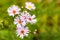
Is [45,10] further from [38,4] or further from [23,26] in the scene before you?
[23,26]

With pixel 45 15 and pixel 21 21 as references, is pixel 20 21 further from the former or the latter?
pixel 45 15

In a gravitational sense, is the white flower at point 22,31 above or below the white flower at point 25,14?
below

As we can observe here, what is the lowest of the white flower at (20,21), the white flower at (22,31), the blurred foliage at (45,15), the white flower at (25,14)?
the white flower at (22,31)

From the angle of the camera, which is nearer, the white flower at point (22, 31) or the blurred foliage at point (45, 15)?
the white flower at point (22, 31)

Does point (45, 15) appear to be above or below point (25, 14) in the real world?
above

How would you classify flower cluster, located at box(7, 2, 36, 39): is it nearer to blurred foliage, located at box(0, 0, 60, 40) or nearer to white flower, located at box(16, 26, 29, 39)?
white flower, located at box(16, 26, 29, 39)

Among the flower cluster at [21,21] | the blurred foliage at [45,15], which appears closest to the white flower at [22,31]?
the flower cluster at [21,21]

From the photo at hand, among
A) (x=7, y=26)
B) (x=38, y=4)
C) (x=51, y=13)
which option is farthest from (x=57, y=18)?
(x=7, y=26)

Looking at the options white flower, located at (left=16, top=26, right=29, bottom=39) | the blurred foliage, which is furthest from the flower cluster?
the blurred foliage

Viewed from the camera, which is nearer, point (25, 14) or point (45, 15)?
point (25, 14)

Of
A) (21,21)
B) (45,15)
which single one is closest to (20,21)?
(21,21)

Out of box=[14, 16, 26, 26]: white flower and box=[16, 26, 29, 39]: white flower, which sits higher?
box=[14, 16, 26, 26]: white flower

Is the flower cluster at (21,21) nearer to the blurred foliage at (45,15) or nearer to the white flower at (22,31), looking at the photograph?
the white flower at (22,31)
